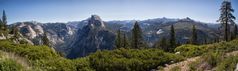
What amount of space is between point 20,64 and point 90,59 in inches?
334

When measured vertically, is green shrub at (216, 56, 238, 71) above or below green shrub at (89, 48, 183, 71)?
above

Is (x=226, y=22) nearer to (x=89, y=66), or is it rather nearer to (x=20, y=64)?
(x=89, y=66)

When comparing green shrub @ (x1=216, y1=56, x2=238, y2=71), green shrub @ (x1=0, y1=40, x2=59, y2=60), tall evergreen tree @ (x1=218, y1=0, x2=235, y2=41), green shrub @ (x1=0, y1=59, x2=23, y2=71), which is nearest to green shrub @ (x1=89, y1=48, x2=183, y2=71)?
green shrub @ (x1=0, y1=40, x2=59, y2=60)

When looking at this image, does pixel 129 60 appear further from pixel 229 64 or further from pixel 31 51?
pixel 229 64

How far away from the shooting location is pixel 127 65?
21.2 m

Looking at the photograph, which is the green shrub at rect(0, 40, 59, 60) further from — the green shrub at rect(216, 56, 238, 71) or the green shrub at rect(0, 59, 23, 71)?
the green shrub at rect(216, 56, 238, 71)

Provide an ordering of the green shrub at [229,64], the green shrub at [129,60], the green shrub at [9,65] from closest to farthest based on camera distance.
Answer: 1. the green shrub at [9,65]
2. the green shrub at [229,64]
3. the green shrub at [129,60]

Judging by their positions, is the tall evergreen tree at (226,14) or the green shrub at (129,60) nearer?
the green shrub at (129,60)

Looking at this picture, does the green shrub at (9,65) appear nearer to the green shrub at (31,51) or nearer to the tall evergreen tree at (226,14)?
the green shrub at (31,51)

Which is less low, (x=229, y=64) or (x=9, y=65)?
(x=9, y=65)

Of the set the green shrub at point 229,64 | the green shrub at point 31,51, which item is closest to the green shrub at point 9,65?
the green shrub at point 31,51

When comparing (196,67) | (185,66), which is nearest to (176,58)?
(185,66)

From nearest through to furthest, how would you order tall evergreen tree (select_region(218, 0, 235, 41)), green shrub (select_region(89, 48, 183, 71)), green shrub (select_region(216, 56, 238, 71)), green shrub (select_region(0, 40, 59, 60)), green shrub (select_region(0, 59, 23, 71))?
green shrub (select_region(0, 59, 23, 71)), green shrub (select_region(216, 56, 238, 71)), green shrub (select_region(89, 48, 183, 71)), green shrub (select_region(0, 40, 59, 60)), tall evergreen tree (select_region(218, 0, 235, 41))

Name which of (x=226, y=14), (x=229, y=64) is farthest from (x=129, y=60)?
(x=226, y=14)
